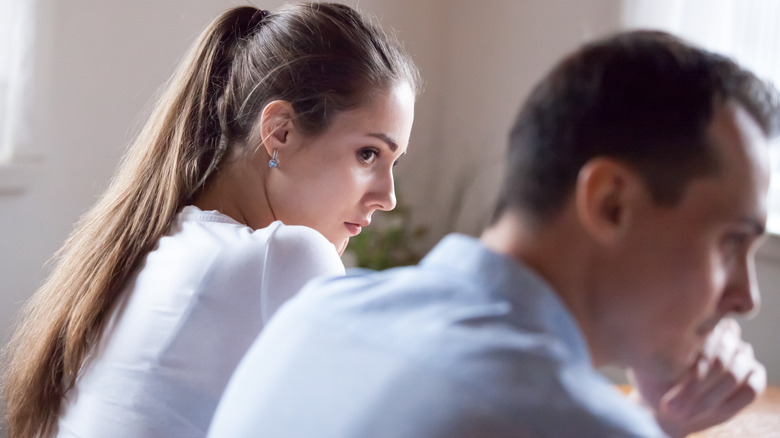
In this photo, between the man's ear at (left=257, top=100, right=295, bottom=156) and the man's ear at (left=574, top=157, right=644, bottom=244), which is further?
the man's ear at (left=257, top=100, right=295, bottom=156)

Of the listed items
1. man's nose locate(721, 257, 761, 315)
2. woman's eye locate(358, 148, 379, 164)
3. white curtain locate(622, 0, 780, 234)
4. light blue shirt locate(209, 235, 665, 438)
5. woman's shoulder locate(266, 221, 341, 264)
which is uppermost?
white curtain locate(622, 0, 780, 234)

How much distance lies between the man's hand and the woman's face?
26.0 inches

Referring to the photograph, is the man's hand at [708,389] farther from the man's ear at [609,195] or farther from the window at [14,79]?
the window at [14,79]

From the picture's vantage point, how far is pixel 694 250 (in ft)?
2.28

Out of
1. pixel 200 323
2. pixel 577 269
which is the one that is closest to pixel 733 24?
pixel 200 323

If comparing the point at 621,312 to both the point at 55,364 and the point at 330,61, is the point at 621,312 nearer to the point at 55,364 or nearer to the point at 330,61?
the point at 330,61

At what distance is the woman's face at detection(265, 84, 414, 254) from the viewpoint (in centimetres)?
138

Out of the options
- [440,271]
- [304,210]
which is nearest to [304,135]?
[304,210]

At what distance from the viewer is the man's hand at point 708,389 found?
33.1 inches

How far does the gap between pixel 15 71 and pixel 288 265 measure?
1647 mm

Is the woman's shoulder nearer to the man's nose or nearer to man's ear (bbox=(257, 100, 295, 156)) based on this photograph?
man's ear (bbox=(257, 100, 295, 156))

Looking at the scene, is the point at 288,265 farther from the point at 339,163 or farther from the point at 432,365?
the point at 432,365

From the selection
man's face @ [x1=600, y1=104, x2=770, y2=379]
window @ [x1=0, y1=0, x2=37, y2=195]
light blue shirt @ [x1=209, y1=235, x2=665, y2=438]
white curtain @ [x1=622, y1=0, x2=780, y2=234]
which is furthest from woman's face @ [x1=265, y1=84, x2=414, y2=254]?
white curtain @ [x1=622, y1=0, x2=780, y2=234]

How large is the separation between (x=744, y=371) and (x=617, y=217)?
302mm
